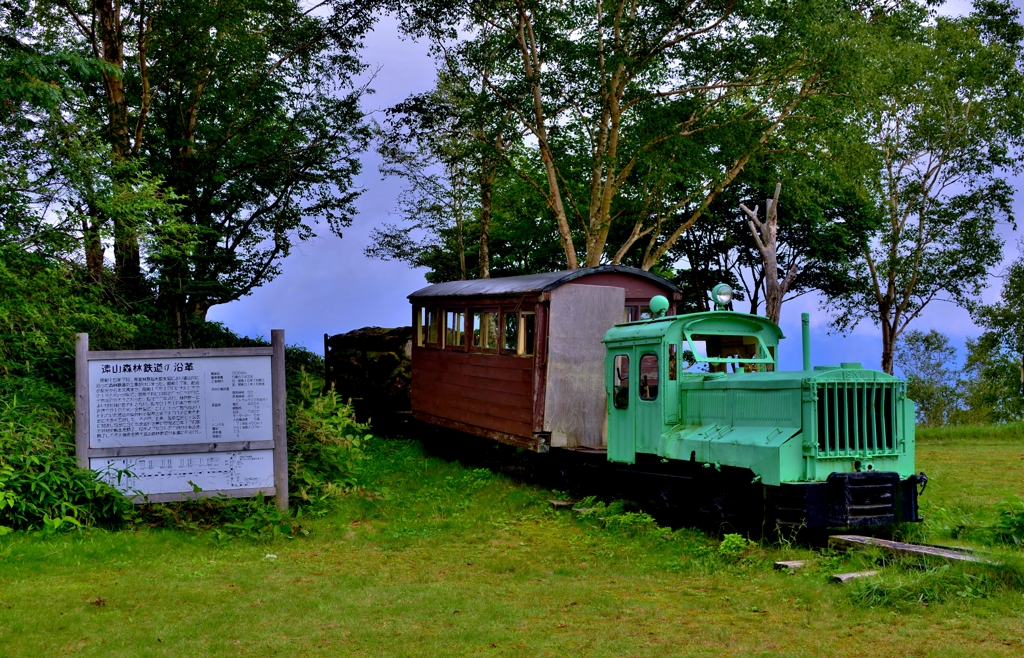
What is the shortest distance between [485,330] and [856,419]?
735 cm

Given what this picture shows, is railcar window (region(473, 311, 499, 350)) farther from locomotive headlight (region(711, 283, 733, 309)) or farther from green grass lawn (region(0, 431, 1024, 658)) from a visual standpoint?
locomotive headlight (region(711, 283, 733, 309))

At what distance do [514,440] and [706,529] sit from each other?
436cm

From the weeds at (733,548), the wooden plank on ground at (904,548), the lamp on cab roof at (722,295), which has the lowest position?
the weeds at (733,548)

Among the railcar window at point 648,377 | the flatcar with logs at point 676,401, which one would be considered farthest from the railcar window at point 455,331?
the railcar window at point 648,377

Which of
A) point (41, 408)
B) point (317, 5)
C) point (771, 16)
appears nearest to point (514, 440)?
point (41, 408)

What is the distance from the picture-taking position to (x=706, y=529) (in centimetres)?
1086

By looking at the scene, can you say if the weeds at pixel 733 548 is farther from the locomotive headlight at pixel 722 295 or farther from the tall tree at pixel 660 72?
the tall tree at pixel 660 72

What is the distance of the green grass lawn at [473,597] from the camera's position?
22.1 feet

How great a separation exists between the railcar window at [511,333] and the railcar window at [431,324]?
3343 mm

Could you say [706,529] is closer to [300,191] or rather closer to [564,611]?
[564,611]

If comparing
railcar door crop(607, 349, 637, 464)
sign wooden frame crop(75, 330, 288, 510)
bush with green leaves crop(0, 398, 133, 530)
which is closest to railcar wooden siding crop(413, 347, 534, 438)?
railcar door crop(607, 349, 637, 464)

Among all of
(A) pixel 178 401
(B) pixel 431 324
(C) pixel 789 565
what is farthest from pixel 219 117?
(C) pixel 789 565

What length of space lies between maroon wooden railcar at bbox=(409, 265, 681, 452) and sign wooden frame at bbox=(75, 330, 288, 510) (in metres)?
4.09

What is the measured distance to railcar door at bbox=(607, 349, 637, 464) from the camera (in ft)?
39.9
